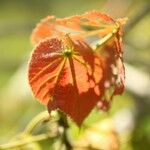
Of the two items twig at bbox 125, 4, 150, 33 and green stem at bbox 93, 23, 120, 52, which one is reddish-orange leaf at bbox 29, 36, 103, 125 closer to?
green stem at bbox 93, 23, 120, 52

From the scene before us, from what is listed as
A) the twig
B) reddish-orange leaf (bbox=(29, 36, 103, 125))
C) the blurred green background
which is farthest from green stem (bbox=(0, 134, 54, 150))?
the twig

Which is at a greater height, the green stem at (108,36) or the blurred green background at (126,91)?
the green stem at (108,36)

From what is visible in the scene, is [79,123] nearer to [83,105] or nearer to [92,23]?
[83,105]

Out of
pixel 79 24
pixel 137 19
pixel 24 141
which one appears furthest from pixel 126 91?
pixel 79 24

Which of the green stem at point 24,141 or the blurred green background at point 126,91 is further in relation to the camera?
the blurred green background at point 126,91

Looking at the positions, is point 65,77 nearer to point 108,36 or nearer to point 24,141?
point 108,36

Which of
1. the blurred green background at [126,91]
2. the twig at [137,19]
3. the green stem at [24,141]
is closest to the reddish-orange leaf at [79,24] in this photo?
the green stem at [24,141]

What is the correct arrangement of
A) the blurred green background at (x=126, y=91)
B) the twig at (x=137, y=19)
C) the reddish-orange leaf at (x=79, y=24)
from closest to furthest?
the reddish-orange leaf at (x=79, y=24) → the blurred green background at (x=126, y=91) → the twig at (x=137, y=19)

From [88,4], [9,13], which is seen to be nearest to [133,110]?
[88,4]

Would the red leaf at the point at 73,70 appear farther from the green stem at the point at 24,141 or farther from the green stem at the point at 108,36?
the green stem at the point at 24,141

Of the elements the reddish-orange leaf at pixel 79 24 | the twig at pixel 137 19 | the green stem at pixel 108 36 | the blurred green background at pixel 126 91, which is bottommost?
the blurred green background at pixel 126 91

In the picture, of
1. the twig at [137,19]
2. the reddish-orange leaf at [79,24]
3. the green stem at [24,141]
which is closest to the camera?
the reddish-orange leaf at [79,24]
